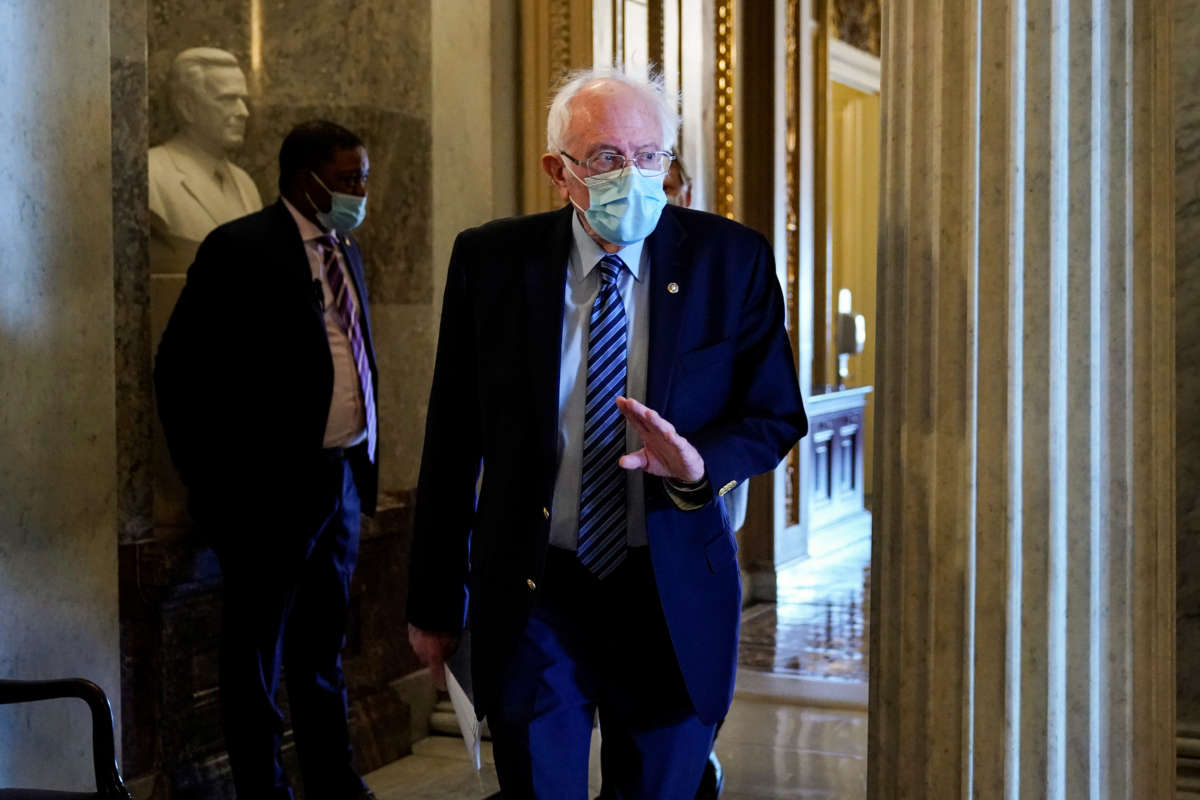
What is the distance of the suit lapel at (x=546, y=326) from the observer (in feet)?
7.72

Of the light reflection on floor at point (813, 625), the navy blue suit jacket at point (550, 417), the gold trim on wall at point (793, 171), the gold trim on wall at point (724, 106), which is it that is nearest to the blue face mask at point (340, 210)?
the navy blue suit jacket at point (550, 417)

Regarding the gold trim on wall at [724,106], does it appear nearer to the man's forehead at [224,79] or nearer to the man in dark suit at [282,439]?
the man's forehead at [224,79]

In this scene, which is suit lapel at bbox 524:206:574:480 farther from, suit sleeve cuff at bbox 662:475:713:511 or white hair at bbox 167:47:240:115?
white hair at bbox 167:47:240:115

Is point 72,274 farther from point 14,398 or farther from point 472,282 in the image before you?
point 472,282

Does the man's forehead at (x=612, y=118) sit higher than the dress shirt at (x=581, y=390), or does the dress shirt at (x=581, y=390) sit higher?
the man's forehead at (x=612, y=118)

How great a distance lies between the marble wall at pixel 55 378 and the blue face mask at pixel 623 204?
1336 mm

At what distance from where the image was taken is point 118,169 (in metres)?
3.64

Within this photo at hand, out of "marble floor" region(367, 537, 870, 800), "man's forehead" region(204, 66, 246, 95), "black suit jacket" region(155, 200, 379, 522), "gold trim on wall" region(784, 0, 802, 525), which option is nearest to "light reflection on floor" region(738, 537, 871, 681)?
"marble floor" region(367, 537, 870, 800)

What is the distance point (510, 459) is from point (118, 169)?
175 cm

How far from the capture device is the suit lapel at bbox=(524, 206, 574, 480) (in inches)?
92.7

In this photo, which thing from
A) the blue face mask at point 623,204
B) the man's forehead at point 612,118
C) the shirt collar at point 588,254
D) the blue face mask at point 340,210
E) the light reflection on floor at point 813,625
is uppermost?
the blue face mask at point 340,210

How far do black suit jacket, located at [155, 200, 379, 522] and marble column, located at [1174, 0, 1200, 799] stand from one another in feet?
7.22

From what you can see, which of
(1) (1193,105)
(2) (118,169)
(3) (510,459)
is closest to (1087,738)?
(3) (510,459)

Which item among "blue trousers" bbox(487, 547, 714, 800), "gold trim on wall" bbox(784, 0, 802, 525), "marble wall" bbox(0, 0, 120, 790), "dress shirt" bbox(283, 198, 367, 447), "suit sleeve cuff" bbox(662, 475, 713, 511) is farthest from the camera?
"gold trim on wall" bbox(784, 0, 802, 525)
